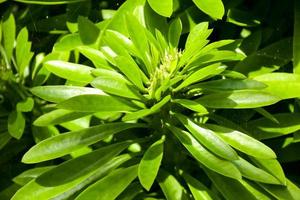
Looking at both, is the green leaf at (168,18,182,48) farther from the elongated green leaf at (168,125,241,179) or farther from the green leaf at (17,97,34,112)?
the green leaf at (17,97,34,112)

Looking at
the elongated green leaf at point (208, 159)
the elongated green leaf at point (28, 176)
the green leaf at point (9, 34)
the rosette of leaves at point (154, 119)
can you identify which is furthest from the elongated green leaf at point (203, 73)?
the green leaf at point (9, 34)

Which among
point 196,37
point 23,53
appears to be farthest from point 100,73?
point 23,53

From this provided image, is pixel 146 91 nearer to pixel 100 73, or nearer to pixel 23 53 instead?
pixel 100 73

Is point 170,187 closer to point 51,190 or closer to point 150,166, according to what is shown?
point 150,166

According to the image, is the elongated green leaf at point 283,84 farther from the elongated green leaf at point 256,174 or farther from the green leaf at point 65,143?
the green leaf at point 65,143

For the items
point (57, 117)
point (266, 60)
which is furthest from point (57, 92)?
point (266, 60)

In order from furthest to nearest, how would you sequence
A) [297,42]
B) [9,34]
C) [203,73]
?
[9,34] → [297,42] → [203,73]
